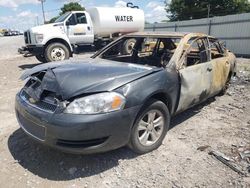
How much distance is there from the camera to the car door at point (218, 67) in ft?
16.6

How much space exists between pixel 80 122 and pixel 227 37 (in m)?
14.8

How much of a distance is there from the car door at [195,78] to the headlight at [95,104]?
1.37 metres

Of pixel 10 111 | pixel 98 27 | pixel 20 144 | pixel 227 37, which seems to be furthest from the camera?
pixel 227 37

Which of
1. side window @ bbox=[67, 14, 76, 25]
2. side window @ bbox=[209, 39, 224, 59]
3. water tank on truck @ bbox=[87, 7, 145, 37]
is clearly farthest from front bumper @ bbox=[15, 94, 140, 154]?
water tank on truck @ bbox=[87, 7, 145, 37]

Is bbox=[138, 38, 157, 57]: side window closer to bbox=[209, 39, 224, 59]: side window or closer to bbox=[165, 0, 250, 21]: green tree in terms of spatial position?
bbox=[209, 39, 224, 59]: side window

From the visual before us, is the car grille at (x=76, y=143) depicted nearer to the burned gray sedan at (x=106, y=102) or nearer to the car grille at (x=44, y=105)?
the burned gray sedan at (x=106, y=102)

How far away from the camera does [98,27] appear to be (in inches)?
544

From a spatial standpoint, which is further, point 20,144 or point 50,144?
point 20,144

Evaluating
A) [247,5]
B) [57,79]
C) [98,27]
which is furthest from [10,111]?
[247,5]

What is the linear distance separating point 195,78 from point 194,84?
99 millimetres

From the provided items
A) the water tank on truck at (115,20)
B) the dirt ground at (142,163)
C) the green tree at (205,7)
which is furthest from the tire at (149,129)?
the green tree at (205,7)

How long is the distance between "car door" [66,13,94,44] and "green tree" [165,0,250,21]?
815 inches

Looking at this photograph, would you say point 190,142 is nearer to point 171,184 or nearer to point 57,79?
point 171,184

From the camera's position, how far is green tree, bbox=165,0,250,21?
99.8ft
